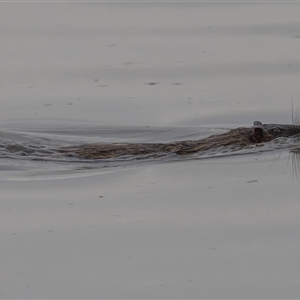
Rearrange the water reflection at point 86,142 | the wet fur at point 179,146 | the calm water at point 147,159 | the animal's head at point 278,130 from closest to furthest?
the calm water at point 147,159
the water reflection at point 86,142
the wet fur at point 179,146
the animal's head at point 278,130

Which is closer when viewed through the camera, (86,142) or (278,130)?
(278,130)

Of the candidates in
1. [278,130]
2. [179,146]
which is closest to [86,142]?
[179,146]

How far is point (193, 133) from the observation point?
27.4 ft

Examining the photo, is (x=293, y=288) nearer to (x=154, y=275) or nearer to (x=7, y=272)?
(x=154, y=275)

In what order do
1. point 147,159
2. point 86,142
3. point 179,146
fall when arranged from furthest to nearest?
point 86,142 → point 179,146 → point 147,159

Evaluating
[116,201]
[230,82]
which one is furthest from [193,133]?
[116,201]

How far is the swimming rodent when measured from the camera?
751 cm

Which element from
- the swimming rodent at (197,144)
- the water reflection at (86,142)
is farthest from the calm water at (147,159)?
the swimming rodent at (197,144)

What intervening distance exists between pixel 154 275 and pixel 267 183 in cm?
192

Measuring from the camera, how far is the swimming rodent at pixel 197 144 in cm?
751

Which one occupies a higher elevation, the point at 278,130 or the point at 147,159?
the point at 278,130

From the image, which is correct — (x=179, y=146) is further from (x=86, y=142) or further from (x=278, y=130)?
(x=86, y=142)

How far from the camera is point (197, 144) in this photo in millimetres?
7695

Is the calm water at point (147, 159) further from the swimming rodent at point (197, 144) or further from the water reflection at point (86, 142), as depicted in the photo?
the swimming rodent at point (197, 144)
